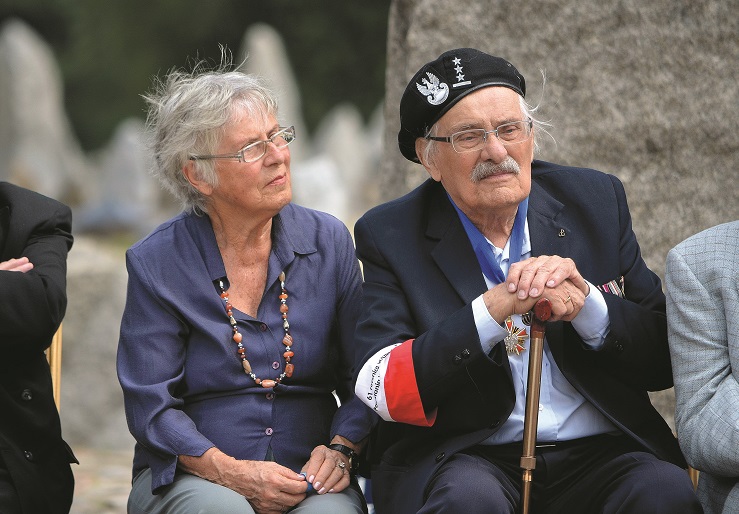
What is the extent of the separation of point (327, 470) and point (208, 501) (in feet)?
1.28

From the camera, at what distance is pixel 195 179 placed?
12.2 ft

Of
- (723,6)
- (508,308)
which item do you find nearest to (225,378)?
(508,308)

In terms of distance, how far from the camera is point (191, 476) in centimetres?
339

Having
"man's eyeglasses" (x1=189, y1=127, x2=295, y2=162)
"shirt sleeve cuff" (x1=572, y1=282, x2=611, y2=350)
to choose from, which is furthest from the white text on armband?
"man's eyeglasses" (x1=189, y1=127, x2=295, y2=162)

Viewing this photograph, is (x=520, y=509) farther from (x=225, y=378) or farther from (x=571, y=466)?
(x=225, y=378)

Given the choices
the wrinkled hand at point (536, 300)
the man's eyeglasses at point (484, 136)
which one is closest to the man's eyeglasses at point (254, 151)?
the man's eyeglasses at point (484, 136)

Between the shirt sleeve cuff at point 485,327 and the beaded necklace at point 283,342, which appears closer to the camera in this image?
the shirt sleeve cuff at point 485,327

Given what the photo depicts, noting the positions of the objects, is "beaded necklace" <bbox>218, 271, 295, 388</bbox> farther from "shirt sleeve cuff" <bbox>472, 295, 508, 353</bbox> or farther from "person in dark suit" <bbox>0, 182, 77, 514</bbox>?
"shirt sleeve cuff" <bbox>472, 295, 508, 353</bbox>

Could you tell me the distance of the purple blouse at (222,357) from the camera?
3.47m

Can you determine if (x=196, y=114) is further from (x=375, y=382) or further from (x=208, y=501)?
(x=208, y=501)

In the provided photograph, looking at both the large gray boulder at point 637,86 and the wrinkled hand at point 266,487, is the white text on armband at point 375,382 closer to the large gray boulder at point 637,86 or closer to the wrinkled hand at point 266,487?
the wrinkled hand at point 266,487

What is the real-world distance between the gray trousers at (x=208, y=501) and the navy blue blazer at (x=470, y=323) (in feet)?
0.34

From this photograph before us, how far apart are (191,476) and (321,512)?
0.41 metres

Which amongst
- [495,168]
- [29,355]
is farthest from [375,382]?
[29,355]
